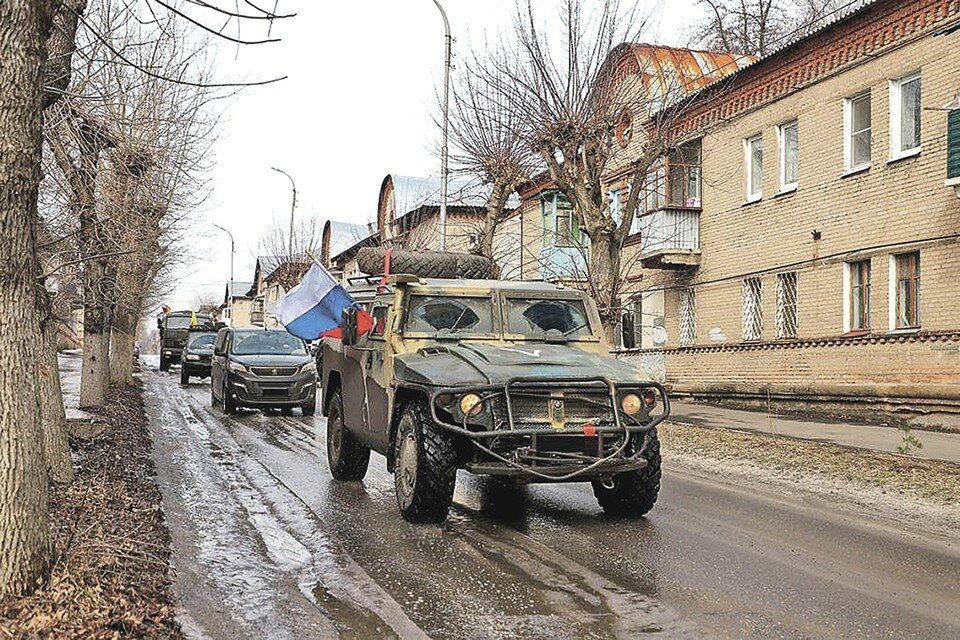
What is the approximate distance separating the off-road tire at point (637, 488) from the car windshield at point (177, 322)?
39.4 m

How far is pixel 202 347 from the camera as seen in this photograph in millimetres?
32469

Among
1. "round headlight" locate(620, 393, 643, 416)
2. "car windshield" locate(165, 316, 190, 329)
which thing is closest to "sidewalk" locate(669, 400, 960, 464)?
"round headlight" locate(620, 393, 643, 416)

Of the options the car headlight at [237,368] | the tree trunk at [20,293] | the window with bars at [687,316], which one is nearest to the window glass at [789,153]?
the window with bars at [687,316]

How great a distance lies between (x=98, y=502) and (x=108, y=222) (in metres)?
7.35

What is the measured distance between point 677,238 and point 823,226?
5.00m

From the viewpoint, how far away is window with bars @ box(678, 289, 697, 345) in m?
24.7

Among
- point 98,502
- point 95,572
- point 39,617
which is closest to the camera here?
point 39,617

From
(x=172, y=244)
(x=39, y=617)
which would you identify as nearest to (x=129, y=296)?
(x=172, y=244)

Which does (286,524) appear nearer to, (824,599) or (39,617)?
(39,617)

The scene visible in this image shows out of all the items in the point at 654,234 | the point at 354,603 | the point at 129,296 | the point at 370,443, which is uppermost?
the point at 654,234

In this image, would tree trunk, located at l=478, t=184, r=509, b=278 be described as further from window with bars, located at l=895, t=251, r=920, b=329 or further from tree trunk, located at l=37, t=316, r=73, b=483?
tree trunk, located at l=37, t=316, r=73, b=483

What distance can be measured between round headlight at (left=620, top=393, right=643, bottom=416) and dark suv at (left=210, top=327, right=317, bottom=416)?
13205 millimetres

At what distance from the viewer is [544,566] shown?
660 cm

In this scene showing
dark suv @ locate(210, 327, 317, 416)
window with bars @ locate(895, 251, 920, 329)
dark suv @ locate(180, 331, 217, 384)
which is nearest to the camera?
window with bars @ locate(895, 251, 920, 329)
